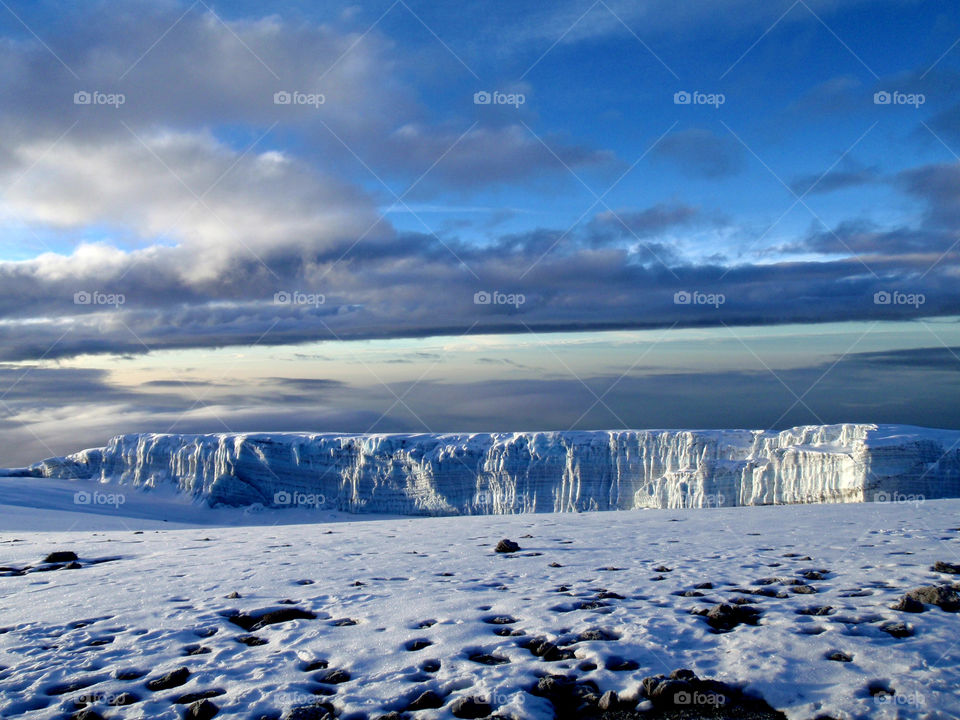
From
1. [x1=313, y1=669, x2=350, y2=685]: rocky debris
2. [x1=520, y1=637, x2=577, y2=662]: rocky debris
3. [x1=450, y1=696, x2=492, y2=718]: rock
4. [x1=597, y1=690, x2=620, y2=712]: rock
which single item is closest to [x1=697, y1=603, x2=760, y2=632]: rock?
[x1=520, y1=637, x2=577, y2=662]: rocky debris

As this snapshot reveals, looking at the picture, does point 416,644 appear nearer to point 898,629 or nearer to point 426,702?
point 426,702

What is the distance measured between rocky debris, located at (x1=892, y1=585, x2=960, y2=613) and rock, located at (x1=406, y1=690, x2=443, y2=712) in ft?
14.5

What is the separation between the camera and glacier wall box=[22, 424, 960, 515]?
2662cm

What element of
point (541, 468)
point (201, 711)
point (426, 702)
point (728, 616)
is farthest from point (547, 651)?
point (541, 468)

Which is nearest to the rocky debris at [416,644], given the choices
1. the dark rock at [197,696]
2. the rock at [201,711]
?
the dark rock at [197,696]

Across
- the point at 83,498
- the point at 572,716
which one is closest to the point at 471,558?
the point at 572,716

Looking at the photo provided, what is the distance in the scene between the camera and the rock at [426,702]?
4301mm

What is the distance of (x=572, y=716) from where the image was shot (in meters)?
4.29

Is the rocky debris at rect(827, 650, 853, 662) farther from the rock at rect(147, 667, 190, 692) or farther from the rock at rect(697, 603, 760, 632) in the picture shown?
the rock at rect(147, 667, 190, 692)

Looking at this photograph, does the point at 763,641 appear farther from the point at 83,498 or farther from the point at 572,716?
the point at 83,498

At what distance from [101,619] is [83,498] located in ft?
102

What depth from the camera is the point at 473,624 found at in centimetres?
582

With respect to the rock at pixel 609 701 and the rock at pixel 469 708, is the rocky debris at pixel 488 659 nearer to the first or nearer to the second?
the rock at pixel 469 708

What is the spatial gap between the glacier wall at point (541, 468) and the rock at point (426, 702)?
27169 millimetres
